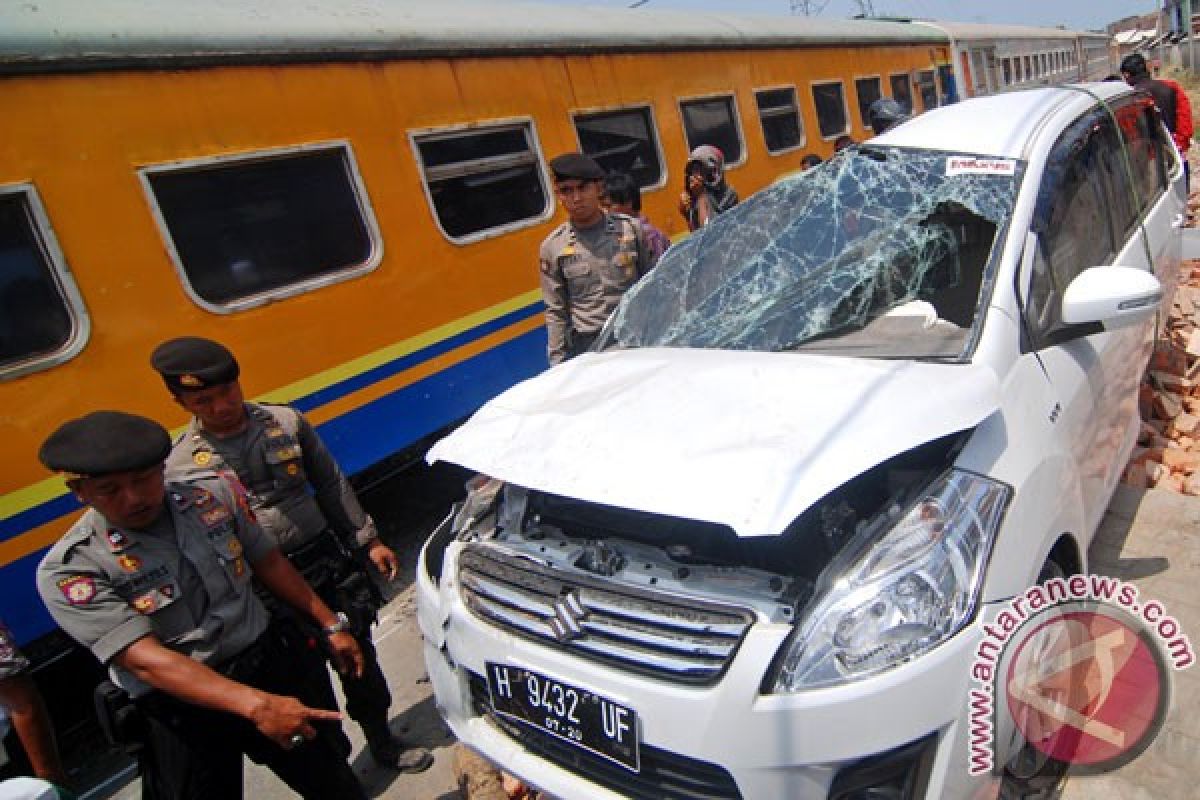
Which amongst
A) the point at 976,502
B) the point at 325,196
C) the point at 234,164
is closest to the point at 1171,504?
the point at 976,502

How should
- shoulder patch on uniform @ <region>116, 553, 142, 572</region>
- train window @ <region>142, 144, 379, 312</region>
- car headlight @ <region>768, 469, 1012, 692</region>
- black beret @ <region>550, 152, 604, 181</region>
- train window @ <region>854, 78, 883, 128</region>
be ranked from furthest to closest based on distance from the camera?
train window @ <region>854, 78, 883, 128</region> → black beret @ <region>550, 152, 604, 181</region> → train window @ <region>142, 144, 379, 312</region> → shoulder patch on uniform @ <region>116, 553, 142, 572</region> → car headlight @ <region>768, 469, 1012, 692</region>

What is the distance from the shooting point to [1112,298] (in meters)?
2.03

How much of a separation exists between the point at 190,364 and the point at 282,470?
1.51 feet

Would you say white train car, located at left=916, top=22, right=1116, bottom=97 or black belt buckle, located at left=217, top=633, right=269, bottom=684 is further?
white train car, located at left=916, top=22, right=1116, bottom=97

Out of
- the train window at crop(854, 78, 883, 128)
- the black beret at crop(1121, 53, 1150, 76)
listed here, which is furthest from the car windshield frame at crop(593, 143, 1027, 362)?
the train window at crop(854, 78, 883, 128)

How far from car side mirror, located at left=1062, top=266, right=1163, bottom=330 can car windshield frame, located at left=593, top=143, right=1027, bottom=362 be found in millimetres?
237

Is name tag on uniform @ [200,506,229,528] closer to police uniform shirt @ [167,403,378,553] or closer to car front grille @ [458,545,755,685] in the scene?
police uniform shirt @ [167,403,378,553]

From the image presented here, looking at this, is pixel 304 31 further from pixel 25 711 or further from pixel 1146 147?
pixel 1146 147

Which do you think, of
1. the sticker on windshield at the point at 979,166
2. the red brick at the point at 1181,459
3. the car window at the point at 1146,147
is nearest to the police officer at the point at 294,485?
the sticker on windshield at the point at 979,166

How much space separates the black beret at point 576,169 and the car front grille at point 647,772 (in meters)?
2.53

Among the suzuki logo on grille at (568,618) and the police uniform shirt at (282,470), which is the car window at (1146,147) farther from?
the police uniform shirt at (282,470)

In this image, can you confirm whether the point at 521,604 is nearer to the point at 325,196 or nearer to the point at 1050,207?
the point at 1050,207

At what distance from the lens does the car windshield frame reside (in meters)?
2.22

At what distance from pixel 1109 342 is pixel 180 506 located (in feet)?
9.49
